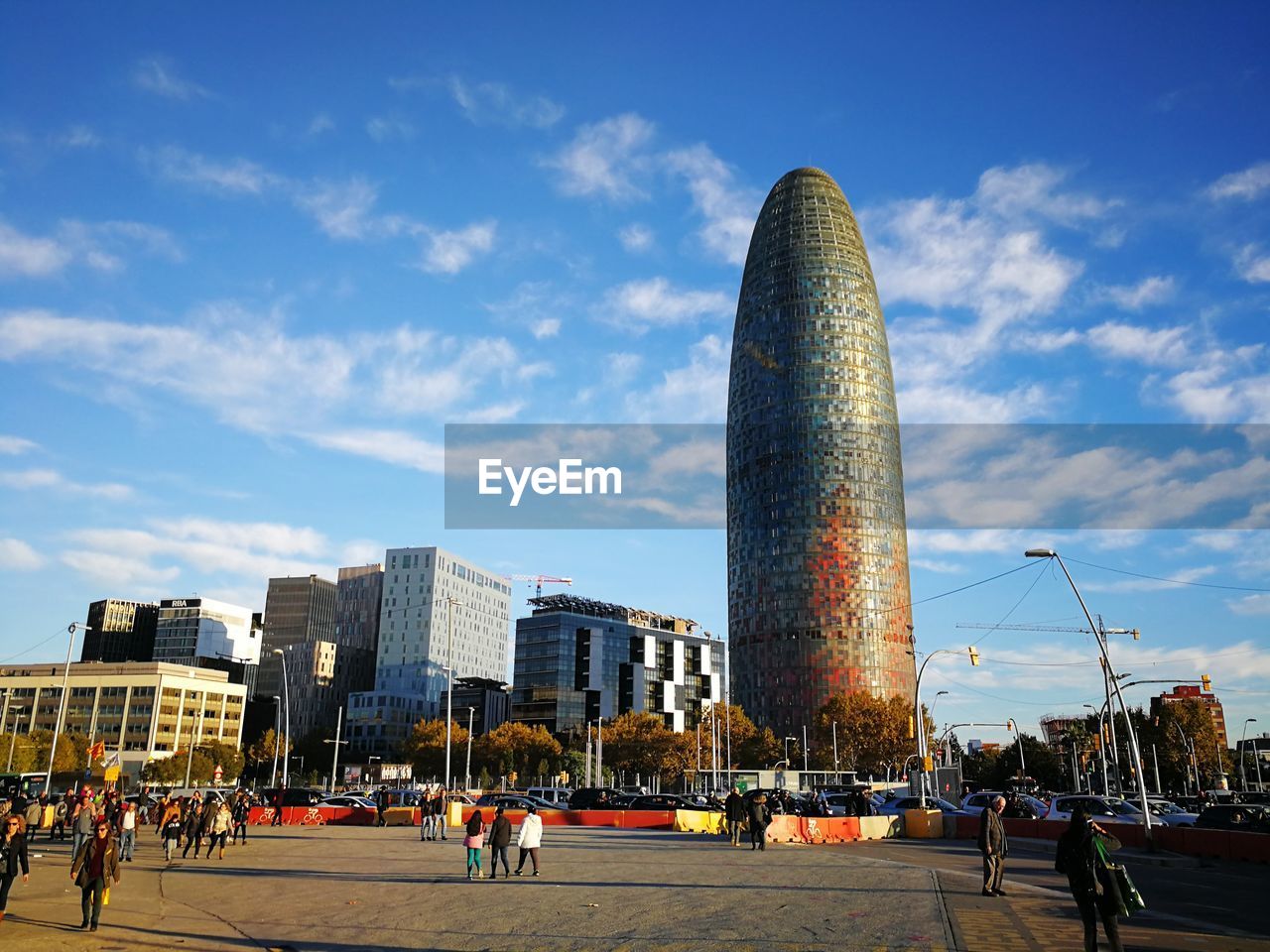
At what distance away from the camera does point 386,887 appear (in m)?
23.1

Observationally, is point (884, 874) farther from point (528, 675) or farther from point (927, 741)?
point (528, 675)

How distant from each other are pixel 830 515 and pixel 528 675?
63644mm

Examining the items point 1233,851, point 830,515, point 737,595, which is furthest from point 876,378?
point 1233,851

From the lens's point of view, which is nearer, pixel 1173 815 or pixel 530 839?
pixel 530 839

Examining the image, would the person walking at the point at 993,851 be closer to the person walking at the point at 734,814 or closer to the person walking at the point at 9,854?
the person walking at the point at 734,814

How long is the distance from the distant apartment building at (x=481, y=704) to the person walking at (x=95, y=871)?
170m

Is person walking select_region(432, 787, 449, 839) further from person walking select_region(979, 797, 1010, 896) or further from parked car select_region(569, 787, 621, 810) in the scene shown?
person walking select_region(979, 797, 1010, 896)

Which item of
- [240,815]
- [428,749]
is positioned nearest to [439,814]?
[240,815]

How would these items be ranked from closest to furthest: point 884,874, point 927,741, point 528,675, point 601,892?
point 601,892 < point 884,874 < point 927,741 < point 528,675

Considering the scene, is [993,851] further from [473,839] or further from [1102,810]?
[1102,810]

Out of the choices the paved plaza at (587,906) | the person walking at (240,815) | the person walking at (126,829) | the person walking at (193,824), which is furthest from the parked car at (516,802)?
the person walking at (126,829)

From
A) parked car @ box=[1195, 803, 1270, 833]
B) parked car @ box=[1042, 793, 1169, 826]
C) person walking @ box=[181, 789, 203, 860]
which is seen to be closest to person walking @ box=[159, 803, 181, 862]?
person walking @ box=[181, 789, 203, 860]

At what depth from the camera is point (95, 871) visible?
17.6 m

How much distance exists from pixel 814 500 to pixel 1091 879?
17306 cm
